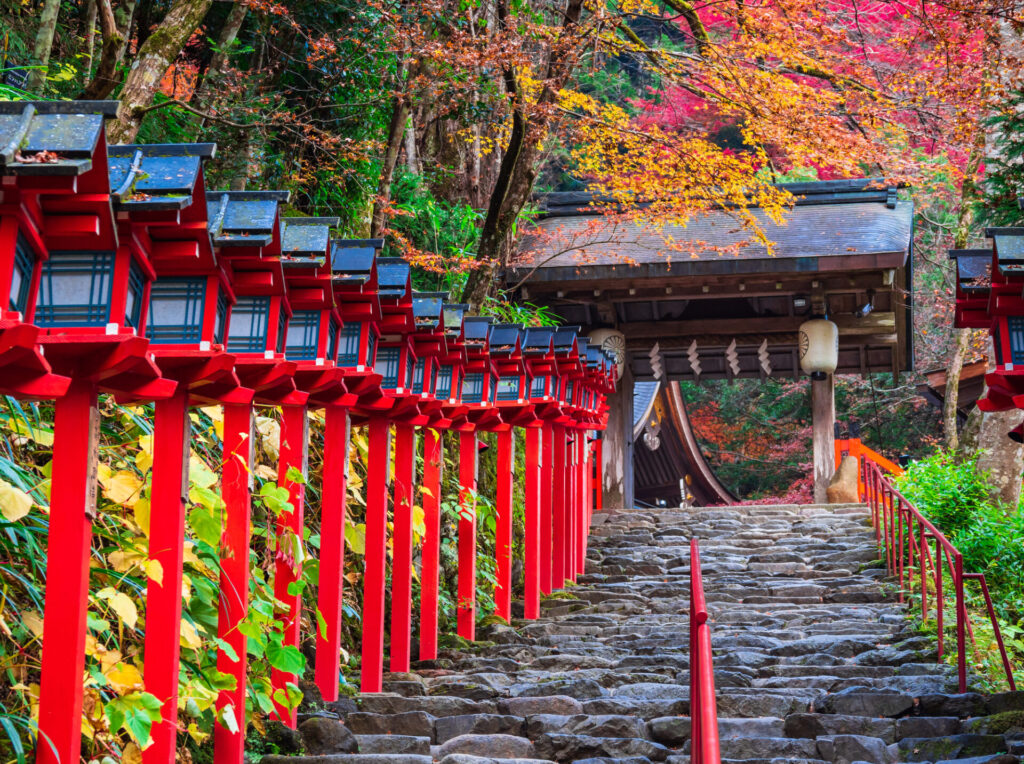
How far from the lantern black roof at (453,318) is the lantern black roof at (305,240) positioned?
2.51 m

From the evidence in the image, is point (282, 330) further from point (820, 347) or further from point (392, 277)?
point (820, 347)

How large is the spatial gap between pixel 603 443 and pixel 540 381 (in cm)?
796

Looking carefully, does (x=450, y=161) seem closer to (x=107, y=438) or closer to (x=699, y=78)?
(x=699, y=78)

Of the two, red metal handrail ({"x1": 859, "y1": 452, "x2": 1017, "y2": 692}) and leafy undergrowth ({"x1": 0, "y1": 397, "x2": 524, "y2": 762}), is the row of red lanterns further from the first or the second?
red metal handrail ({"x1": 859, "y1": 452, "x2": 1017, "y2": 692})

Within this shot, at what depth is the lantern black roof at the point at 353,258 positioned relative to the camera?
587 centimetres

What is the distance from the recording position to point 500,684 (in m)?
7.05

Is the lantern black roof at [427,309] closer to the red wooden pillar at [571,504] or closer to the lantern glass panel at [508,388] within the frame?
the lantern glass panel at [508,388]

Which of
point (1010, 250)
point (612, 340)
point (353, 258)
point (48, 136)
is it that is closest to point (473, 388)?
point (353, 258)

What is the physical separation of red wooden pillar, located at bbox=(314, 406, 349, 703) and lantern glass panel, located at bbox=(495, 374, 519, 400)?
119 inches

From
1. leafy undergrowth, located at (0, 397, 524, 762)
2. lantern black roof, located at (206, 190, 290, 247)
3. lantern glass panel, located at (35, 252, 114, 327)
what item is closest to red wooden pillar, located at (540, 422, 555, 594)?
leafy undergrowth, located at (0, 397, 524, 762)

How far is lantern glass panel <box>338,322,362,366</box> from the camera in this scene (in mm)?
6188

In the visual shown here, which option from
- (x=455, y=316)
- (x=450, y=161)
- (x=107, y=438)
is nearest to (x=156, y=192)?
(x=107, y=438)

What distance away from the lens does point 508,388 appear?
9250 mm

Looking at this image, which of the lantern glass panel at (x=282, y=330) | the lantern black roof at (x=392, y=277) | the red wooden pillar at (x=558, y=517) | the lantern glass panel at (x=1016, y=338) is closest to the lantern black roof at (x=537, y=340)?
the red wooden pillar at (x=558, y=517)
